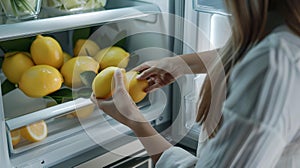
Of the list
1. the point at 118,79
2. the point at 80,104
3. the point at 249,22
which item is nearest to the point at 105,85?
the point at 118,79

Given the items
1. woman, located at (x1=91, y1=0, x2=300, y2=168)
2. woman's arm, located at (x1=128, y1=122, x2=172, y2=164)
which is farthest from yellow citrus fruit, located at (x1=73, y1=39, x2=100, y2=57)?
woman, located at (x1=91, y1=0, x2=300, y2=168)

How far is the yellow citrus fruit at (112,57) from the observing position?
1.12 meters

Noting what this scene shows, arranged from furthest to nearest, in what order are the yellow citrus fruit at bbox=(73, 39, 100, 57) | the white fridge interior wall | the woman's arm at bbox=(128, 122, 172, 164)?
the yellow citrus fruit at bbox=(73, 39, 100, 57) → the white fridge interior wall → the woman's arm at bbox=(128, 122, 172, 164)

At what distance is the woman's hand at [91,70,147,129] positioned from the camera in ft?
2.72

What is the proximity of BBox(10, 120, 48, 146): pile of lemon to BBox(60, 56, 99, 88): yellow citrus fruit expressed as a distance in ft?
0.45

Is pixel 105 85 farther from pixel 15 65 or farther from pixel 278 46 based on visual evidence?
pixel 278 46

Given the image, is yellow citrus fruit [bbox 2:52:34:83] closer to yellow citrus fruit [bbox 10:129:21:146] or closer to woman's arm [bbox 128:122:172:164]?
yellow citrus fruit [bbox 10:129:21:146]

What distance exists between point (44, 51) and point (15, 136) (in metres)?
0.22

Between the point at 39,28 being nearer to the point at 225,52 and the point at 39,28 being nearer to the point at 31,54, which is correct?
the point at 31,54

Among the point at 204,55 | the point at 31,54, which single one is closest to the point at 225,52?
the point at 204,55

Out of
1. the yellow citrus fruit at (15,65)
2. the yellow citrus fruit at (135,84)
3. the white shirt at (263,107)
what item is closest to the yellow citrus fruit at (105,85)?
the yellow citrus fruit at (135,84)

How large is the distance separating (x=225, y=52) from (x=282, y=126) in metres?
0.16

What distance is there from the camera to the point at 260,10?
0.55m

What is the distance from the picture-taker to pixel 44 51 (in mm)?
1016
